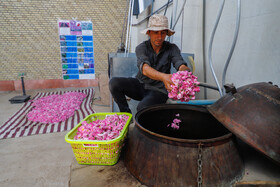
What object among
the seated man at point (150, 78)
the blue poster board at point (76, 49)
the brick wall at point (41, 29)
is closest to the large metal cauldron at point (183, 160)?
the seated man at point (150, 78)

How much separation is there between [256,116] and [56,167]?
2.55 meters

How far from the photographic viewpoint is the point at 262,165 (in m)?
1.26

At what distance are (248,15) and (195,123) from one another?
1.43 m

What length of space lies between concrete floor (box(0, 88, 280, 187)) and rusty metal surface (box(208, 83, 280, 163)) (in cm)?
37

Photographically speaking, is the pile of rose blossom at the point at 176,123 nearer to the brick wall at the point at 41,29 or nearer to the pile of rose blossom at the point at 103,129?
the pile of rose blossom at the point at 103,129

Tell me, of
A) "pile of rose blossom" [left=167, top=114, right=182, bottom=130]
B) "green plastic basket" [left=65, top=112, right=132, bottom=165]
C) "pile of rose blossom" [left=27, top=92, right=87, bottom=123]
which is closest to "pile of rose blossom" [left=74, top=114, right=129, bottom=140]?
"green plastic basket" [left=65, top=112, right=132, bottom=165]

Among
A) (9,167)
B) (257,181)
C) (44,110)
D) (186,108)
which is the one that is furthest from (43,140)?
(257,181)

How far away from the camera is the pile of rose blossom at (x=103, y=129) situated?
A: 4.57 feet

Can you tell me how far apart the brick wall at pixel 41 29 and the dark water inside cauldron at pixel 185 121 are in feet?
24.5

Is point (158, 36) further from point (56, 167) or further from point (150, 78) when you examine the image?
point (56, 167)

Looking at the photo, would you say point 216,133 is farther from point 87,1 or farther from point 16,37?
point 16,37

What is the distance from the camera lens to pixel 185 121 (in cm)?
169

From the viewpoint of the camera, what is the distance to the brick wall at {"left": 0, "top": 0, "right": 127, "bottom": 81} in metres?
7.45

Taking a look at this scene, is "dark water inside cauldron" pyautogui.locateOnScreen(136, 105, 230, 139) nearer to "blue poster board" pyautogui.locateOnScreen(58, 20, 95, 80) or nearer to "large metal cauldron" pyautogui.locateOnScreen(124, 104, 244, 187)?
"large metal cauldron" pyautogui.locateOnScreen(124, 104, 244, 187)
